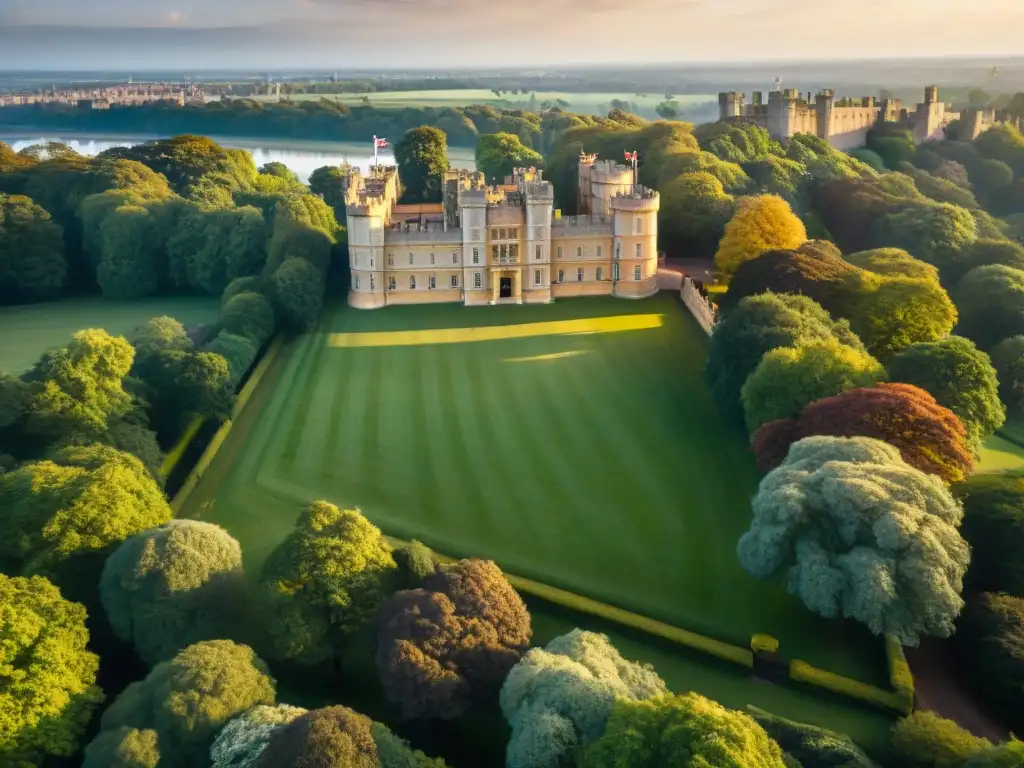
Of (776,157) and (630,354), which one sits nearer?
(630,354)

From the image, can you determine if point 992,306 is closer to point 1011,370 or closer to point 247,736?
point 1011,370

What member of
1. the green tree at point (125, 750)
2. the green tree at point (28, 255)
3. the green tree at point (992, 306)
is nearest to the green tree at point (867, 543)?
the green tree at point (125, 750)

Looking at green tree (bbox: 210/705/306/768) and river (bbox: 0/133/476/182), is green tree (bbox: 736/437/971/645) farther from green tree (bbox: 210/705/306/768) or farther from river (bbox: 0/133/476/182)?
river (bbox: 0/133/476/182)

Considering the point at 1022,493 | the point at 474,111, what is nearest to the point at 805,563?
the point at 1022,493

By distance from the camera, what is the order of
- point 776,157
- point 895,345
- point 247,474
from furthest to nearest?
point 776,157 < point 895,345 < point 247,474

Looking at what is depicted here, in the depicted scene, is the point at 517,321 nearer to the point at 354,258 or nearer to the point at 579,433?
the point at 354,258

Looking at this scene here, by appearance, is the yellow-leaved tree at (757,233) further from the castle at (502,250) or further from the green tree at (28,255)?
the green tree at (28,255)

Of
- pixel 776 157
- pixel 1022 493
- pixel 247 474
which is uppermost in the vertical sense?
pixel 776 157

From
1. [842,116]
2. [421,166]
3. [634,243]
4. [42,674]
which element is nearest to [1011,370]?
[634,243]
